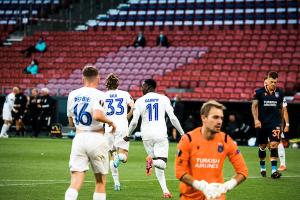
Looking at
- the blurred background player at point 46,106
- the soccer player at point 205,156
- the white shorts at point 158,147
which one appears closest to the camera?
the soccer player at point 205,156

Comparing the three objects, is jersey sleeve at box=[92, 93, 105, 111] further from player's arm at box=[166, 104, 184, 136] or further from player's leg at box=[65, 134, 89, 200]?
player's arm at box=[166, 104, 184, 136]

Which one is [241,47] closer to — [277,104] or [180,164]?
[277,104]

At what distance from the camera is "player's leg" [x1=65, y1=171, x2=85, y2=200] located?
393 inches

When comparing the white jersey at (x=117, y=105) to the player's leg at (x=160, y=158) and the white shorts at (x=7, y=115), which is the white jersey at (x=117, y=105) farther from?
the white shorts at (x=7, y=115)

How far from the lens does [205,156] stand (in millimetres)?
8062

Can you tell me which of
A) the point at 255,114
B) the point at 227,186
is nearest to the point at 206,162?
the point at 227,186

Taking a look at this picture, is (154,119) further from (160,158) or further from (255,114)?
(255,114)

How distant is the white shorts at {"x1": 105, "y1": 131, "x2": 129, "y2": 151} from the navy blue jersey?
3.63m

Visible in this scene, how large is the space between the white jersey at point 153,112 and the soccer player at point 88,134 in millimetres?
3718

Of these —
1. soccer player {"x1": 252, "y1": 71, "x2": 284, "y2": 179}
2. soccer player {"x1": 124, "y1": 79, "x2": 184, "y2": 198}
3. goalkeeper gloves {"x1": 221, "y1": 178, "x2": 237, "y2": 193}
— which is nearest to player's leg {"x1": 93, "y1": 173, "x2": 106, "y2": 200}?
goalkeeper gloves {"x1": 221, "y1": 178, "x2": 237, "y2": 193}

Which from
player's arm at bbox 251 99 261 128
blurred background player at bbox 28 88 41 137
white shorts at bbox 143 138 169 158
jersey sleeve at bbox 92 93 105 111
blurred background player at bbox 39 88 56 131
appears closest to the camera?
jersey sleeve at bbox 92 93 105 111

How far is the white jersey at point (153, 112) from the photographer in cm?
1405

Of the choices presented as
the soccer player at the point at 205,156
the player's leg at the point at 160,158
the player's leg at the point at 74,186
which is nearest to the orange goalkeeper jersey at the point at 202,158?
the soccer player at the point at 205,156

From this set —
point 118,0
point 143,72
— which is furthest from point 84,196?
point 118,0
